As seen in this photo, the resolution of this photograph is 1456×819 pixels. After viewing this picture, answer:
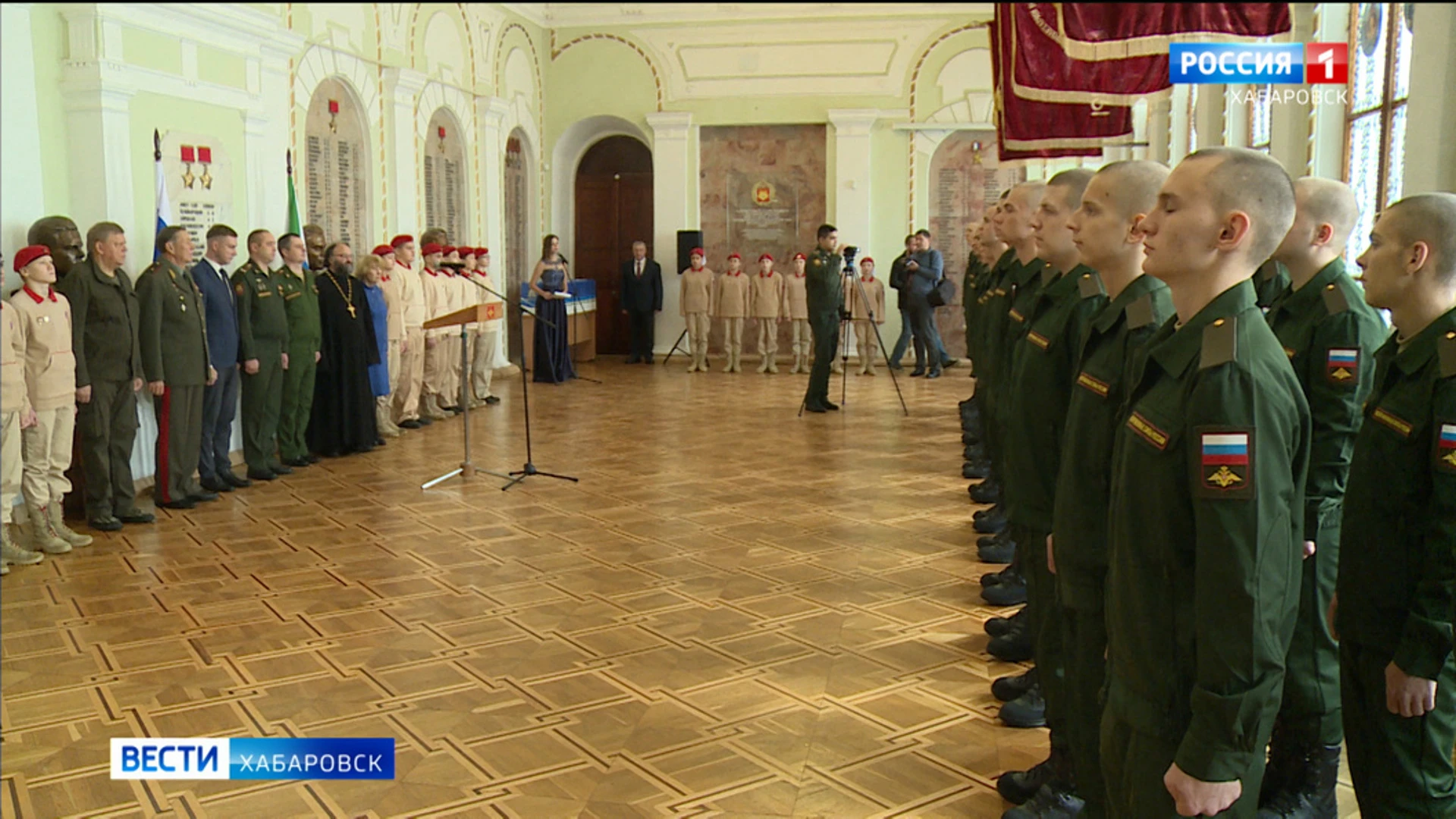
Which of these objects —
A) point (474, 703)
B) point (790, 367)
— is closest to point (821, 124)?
point (790, 367)

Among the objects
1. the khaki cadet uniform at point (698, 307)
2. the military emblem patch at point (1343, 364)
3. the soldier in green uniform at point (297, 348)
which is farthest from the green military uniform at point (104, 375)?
the khaki cadet uniform at point (698, 307)

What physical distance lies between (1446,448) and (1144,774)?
3.28 feet

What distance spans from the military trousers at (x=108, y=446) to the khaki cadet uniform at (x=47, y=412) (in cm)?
27

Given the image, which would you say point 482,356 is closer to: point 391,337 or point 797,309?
point 391,337

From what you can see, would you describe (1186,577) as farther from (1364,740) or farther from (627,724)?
(627,724)

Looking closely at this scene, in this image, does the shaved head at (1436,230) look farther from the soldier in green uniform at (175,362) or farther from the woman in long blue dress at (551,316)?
the woman in long blue dress at (551,316)

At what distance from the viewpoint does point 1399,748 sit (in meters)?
2.49

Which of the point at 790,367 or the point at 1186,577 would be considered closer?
the point at 1186,577

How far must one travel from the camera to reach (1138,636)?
207 cm

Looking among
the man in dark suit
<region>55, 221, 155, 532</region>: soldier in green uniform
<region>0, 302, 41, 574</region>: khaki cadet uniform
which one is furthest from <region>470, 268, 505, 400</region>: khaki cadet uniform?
<region>0, 302, 41, 574</region>: khaki cadet uniform

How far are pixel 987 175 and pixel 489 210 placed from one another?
22.4 ft

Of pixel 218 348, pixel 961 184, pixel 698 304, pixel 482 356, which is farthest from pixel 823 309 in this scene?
pixel 961 184

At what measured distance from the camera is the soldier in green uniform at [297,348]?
858 cm

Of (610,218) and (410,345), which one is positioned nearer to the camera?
(410,345)
